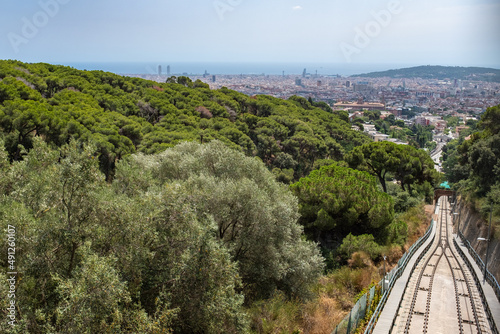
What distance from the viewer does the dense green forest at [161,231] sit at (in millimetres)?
5766

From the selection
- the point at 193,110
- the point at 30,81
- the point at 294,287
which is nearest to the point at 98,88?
the point at 30,81

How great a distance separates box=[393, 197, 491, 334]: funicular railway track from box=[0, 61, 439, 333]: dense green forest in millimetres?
1547

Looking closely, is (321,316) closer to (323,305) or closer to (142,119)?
(323,305)

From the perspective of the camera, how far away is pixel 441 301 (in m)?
12.8

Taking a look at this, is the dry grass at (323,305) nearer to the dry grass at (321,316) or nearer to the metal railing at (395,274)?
the dry grass at (321,316)

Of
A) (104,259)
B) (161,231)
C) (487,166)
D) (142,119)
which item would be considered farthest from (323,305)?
(142,119)

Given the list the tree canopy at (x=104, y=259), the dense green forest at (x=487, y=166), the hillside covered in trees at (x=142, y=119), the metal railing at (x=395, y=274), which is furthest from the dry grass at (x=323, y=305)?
the hillside covered in trees at (x=142, y=119)

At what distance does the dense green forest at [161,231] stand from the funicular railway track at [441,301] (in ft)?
5.08

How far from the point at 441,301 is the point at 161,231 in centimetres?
1031

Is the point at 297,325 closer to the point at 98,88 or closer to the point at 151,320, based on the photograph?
the point at 151,320

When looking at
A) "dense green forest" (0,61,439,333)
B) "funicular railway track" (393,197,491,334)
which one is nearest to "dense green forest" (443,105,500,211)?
"dense green forest" (0,61,439,333)

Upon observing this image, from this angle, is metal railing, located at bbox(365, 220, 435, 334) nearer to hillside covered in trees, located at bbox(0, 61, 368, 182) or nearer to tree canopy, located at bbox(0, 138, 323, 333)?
tree canopy, located at bbox(0, 138, 323, 333)

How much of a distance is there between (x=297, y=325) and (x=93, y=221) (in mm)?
5128

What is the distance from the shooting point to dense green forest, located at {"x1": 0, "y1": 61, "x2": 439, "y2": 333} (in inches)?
227
